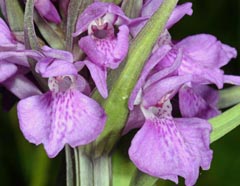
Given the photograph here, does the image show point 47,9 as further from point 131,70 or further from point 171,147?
point 171,147

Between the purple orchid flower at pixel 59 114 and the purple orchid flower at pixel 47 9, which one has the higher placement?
the purple orchid flower at pixel 47 9

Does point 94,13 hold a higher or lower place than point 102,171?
higher

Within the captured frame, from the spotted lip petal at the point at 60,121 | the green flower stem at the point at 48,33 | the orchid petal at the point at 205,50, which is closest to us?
the spotted lip petal at the point at 60,121

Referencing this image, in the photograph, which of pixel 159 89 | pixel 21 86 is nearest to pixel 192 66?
pixel 159 89

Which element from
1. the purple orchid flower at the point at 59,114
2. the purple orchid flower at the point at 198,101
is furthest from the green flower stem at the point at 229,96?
the purple orchid flower at the point at 59,114

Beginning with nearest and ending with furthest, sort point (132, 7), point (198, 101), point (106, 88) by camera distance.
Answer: point (106, 88)
point (132, 7)
point (198, 101)

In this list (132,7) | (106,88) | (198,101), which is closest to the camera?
(106,88)

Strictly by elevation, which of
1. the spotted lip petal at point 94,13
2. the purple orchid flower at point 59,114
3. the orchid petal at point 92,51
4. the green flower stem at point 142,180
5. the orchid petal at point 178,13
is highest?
the spotted lip petal at point 94,13

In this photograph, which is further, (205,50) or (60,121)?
(205,50)

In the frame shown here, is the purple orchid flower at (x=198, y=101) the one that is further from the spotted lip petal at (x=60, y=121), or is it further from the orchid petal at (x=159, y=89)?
the spotted lip petal at (x=60, y=121)
